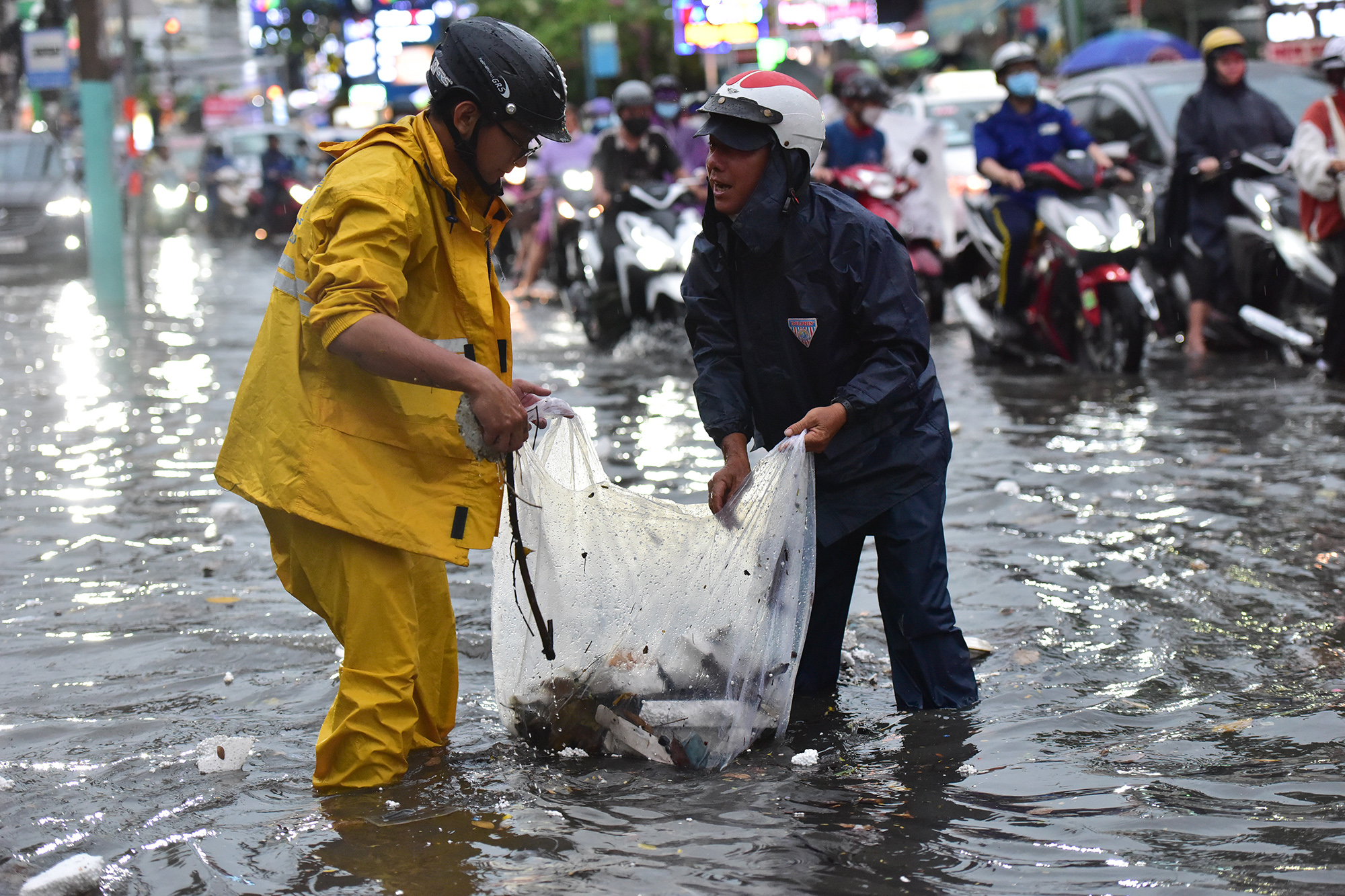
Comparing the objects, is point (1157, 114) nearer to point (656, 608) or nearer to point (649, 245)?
point (649, 245)

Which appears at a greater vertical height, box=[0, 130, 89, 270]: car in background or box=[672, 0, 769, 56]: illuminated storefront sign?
box=[672, 0, 769, 56]: illuminated storefront sign

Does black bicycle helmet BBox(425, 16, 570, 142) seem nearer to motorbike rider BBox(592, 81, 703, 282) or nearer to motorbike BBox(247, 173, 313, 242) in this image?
motorbike rider BBox(592, 81, 703, 282)

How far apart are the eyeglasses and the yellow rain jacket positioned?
0.38ft

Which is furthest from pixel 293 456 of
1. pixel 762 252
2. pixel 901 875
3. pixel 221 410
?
pixel 221 410

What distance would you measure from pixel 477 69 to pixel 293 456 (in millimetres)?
869

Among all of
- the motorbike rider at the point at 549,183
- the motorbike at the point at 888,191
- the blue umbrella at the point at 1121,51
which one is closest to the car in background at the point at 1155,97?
the motorbike at the point at 888,191

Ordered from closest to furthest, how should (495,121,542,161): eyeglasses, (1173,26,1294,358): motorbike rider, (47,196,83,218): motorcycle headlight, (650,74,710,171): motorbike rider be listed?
(495,121,542,161): eyeglasses
(1173,26,1294,358): motorbike rider
(650,74,710,171): motorbike rider
(47,196,83,218): motorcycle headlight

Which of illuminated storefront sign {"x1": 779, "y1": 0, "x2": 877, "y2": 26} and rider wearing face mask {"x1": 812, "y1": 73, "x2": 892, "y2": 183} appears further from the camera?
illuminated storefront sign {"x1": 779, "y1": 0, "x2": 877, "y2": 26}

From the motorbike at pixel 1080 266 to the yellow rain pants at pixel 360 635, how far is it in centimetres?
628

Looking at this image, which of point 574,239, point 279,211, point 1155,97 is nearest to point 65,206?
point 279,211

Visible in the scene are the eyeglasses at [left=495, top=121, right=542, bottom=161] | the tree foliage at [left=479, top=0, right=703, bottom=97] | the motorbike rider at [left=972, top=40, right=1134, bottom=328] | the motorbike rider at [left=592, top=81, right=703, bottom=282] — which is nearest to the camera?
the eyeglasses at [left=495, top=121, right=542, bottom=161]

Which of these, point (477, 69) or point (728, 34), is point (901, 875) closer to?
point (477, 69)

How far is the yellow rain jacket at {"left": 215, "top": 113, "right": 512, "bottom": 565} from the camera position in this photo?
3.12 metres

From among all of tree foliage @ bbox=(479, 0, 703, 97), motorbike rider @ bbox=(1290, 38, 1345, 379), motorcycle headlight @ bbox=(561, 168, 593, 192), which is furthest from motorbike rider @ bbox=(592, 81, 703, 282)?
tree foliage @ bbox=(479, 0, 703, 97)
